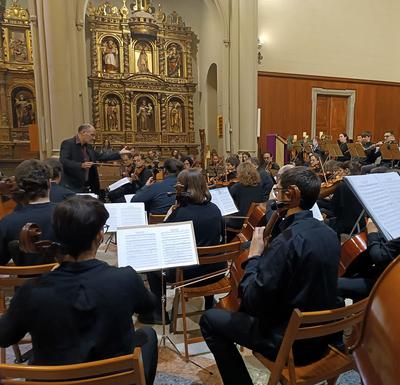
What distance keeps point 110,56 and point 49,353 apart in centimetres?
1291

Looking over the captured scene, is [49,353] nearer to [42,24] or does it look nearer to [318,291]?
[318,291]

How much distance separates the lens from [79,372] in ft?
4.17

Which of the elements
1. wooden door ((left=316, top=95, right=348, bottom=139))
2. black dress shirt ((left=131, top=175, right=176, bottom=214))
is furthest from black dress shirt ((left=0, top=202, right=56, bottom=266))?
wooden door ((left=316, top=95, right=348, bottom=139))

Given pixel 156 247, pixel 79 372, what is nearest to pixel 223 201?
pixel 156 247

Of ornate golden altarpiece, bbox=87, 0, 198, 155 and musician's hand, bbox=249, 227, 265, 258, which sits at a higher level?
ornate golden altarpiece, bbox=87, 0, 198, 155

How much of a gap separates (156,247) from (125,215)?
97cm

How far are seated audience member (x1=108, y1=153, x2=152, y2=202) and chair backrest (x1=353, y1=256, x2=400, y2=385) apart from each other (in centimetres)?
442

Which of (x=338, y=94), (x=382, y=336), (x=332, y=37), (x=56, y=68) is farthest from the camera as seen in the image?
(x=338, y=94)

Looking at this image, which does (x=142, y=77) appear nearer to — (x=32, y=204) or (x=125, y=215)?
(x=125, y=215)

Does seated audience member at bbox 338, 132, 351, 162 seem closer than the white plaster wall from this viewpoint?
Yes

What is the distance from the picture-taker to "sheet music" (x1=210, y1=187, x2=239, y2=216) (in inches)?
159

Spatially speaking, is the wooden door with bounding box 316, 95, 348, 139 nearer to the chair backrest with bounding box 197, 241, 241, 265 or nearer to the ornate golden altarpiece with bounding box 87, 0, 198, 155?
the ornate golden altarpiece with bounding box 87, 0, 198, 155

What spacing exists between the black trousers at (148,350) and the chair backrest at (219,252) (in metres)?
0.78

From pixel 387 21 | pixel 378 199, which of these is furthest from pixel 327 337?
pixel 387 21
